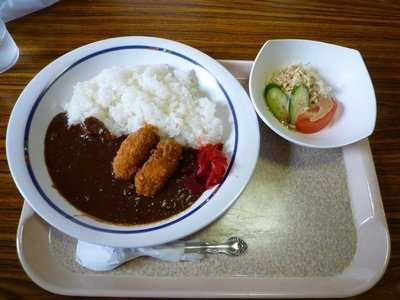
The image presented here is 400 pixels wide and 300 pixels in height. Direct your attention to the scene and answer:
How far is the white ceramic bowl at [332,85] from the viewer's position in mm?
1713

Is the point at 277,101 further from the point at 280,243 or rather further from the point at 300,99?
the point at 280,243

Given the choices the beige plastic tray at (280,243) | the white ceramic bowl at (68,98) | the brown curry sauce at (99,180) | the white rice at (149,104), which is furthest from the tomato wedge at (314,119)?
the brown curry sauce at (99,180)

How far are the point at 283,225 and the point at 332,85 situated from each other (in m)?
0.77

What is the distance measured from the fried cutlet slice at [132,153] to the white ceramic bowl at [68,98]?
9.1 inches

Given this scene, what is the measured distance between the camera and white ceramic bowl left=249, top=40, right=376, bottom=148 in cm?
171

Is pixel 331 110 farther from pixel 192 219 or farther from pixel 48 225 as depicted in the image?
pixel 48 225


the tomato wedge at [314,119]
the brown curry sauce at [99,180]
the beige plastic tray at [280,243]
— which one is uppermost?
the tomato wedge at [314,119]

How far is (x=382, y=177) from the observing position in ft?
5.76

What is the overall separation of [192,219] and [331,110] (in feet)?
2.76

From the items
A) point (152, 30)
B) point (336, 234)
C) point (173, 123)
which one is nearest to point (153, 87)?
point (173, 123)

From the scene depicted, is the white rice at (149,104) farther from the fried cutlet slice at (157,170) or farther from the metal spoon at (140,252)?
the metal spoon at (140,252)

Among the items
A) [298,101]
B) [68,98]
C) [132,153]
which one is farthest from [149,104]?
[298,101]

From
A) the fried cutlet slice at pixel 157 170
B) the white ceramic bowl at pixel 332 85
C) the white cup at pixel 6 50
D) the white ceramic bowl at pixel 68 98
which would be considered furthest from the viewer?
the white cup at pixel 6 50

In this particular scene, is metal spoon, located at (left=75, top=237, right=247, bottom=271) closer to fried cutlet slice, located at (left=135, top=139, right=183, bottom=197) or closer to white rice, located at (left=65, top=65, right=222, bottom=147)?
fried cutlet slice, located at (left=135, top=139, right=183, bottom=197)
